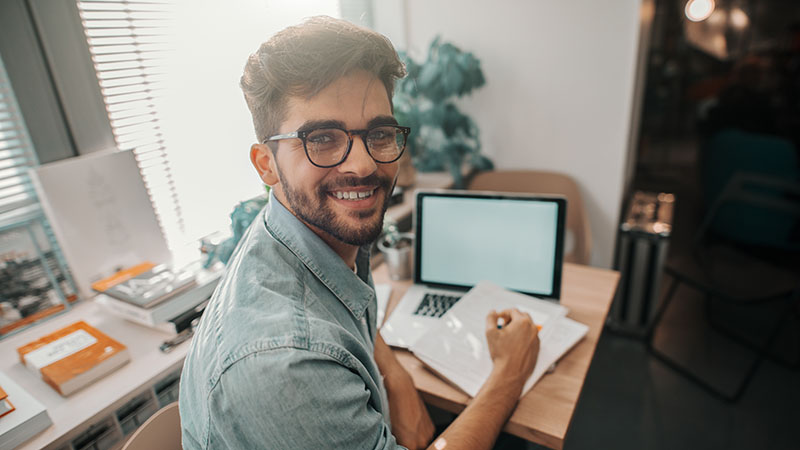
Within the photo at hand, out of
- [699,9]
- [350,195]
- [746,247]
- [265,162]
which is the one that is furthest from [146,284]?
[699,9]

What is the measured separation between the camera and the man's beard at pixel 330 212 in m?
0.82

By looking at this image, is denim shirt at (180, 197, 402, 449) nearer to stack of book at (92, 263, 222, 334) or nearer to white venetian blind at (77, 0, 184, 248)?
stack of book at (92, 263, 222, 334)

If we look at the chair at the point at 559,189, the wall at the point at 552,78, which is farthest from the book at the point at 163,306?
the wall at the point at 552,78

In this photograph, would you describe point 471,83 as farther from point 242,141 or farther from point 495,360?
point 495,360

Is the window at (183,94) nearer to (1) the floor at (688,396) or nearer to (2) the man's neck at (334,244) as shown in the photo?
(2) the man's neck at (334,244)

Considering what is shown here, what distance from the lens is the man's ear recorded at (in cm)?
85

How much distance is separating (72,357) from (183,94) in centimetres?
92

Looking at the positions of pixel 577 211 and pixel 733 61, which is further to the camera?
pixel 733 61

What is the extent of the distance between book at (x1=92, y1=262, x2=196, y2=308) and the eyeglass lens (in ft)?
2.25

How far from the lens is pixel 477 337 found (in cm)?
113

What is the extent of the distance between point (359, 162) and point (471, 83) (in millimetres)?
1478

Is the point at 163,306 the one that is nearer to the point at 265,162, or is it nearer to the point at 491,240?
the point at 265,162

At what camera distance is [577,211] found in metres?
2.17

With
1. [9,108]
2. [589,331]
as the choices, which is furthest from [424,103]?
[9,108]
